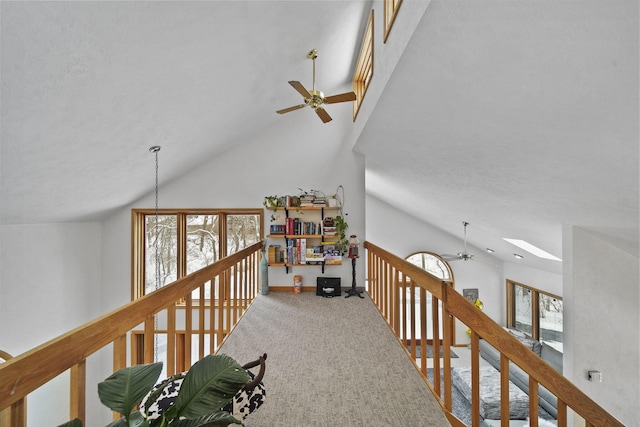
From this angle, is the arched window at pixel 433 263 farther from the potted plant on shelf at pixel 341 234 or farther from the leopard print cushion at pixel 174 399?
the leopard print cushion at pixel 174 399

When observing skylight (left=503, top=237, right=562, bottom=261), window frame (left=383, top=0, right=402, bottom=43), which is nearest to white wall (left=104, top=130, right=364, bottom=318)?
window frame (left=383, top=0, right=402, bottom=43)

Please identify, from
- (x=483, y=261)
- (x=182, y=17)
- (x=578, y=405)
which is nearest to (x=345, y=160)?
(x=182, y=17)

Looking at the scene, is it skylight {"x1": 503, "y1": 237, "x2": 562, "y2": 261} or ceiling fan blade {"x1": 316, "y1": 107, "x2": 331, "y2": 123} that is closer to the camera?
ceiling fan blade {"x1": 316, "y1": 107, "x2": 331, "y2": 123}

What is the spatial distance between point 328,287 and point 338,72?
9.98 feet

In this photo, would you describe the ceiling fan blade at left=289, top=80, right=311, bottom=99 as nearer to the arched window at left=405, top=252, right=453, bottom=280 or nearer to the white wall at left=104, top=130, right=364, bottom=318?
the white wall at left=104, top=130, right=364, bottom=318

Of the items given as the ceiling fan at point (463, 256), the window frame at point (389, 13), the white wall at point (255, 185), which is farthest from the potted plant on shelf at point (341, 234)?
the window frame at point (389, 13)

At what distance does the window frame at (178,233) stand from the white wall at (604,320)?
4101 mm

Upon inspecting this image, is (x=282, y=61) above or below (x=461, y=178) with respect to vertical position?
above

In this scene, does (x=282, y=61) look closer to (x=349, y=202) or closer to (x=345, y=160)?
(x=345, y=160)

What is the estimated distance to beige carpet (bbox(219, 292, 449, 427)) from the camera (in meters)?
1.86

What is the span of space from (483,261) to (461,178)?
219 inches

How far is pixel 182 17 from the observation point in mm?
2178

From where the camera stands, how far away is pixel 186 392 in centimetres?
101

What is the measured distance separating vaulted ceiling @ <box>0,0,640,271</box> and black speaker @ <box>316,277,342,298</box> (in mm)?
1915
